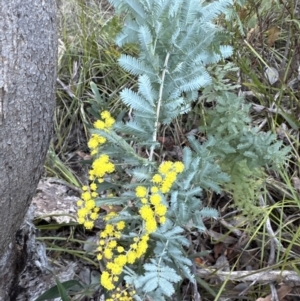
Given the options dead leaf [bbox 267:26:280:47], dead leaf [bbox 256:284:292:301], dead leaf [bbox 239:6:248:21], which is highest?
dead leaf [bbox 239:6:248:21]

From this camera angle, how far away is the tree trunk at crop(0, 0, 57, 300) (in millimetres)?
1070

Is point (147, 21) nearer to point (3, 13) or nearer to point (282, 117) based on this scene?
point (3, 13)

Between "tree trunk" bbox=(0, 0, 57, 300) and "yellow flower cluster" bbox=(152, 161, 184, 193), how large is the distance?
12.1 inches

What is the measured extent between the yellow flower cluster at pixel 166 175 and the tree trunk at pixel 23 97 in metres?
0.31

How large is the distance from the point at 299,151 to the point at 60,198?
3.43ft

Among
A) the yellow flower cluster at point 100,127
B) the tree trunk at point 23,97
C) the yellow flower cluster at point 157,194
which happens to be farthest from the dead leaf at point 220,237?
the tree trunk at point 23,97

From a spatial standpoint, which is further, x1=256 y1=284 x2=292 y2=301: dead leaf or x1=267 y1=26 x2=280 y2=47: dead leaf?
x1=267 y1=26 x2=280 y2=47: dead leaf

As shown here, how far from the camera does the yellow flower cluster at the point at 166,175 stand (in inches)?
50.9

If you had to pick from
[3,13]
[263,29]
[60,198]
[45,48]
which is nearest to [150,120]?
[45,48]

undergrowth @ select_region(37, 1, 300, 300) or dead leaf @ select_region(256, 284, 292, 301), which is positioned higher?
undergrowth @ select_region(37, 1, 300, 300)

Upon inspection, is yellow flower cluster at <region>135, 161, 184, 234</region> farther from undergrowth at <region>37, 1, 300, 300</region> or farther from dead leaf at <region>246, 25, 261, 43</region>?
dead leaf at <region>246, 25, 261, 43</region>

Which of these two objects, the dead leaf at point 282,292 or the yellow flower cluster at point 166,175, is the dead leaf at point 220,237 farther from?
the yellow flower cluster at point 166,175

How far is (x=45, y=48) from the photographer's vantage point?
1164mm

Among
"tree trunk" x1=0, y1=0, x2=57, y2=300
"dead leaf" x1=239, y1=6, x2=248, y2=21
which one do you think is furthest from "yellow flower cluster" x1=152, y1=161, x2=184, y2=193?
"dead leaf" x1=239, y1=6, x2=248, y2=21
